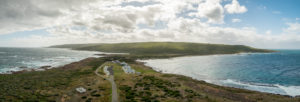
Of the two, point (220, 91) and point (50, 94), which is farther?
point (220, 91)

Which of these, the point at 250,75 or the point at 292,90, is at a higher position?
the point at 250,75

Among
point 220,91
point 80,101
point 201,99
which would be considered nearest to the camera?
point 80,101

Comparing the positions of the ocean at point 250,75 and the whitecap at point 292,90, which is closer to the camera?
the whitecap at point 292,90

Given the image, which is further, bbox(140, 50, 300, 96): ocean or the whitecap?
bbox(140, 50, 300, 96): ocean

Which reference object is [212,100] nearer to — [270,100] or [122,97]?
[270,100]

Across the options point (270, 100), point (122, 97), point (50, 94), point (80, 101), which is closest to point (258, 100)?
point (270, 100)

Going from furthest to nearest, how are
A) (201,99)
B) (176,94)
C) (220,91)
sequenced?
(220,91)
(176,94)
(201,99)

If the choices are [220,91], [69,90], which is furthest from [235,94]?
[69,90]

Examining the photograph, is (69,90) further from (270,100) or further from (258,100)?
(270,100)

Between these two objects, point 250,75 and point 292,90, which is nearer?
point 292,90
